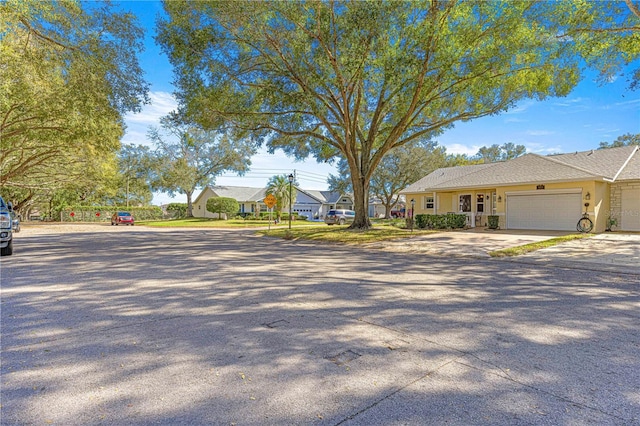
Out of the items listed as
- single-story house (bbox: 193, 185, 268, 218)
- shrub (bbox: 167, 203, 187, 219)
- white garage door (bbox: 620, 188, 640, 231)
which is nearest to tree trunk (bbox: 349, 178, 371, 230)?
white garage door (bbox: 620, 188, 640, 231)

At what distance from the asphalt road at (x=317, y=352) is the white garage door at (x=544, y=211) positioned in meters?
12.9

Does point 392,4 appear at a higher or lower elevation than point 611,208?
higher

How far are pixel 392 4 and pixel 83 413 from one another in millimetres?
12430

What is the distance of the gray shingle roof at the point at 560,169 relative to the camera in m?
17.2

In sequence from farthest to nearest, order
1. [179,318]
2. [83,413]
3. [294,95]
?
[294,95] < [179,318] < [83,413]

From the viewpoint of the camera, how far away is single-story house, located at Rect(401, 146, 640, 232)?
17000 millimetres

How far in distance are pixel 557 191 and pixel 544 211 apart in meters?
1.25

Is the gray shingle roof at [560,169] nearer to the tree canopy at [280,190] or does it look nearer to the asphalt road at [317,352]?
the asphalt road at [317,352]

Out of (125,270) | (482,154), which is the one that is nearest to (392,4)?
(125,270)

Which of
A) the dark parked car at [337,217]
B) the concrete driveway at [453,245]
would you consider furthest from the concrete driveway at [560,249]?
the dark parked car at [337,217]

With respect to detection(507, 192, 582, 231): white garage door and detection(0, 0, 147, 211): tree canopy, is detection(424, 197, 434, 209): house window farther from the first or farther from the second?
detection(0, 0, 147, 211): tree canopy

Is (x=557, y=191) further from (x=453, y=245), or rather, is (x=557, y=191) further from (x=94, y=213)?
(x=94, y=213)

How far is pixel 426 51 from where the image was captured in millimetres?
12453

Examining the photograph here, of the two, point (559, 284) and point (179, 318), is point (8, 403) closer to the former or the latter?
point (179, 318)
